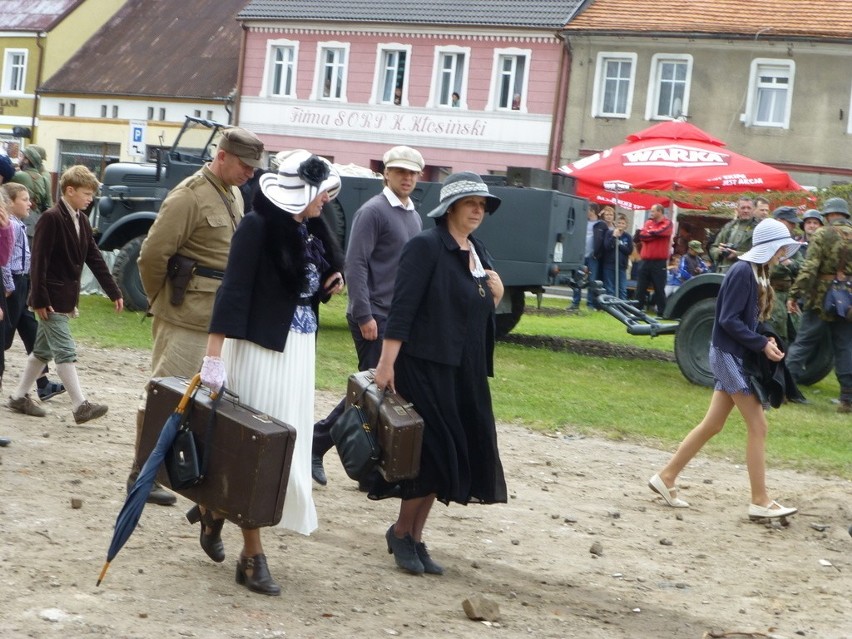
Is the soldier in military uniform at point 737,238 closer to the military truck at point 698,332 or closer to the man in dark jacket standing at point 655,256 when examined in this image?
the military truck at point 698,332

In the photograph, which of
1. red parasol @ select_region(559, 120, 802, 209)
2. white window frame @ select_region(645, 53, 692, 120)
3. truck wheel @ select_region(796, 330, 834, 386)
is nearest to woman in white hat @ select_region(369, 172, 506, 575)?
truck wheel @ select_region(796, 330, 834, 386)

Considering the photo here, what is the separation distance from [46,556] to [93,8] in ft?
147

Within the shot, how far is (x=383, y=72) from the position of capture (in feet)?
127

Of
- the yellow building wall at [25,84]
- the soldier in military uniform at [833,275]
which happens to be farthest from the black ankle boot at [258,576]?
the yellow building wall at [25,84]

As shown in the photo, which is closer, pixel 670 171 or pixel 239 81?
pixel 670 171

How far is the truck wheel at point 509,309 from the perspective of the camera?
16188 millimetres

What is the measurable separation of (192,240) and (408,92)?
32296 mm

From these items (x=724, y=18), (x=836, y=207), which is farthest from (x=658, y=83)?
(x=836, y=207)

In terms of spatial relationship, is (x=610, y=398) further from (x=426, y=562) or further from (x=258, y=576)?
(x=258, y=576)

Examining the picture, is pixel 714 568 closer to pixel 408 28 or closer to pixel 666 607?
pixel 666 607

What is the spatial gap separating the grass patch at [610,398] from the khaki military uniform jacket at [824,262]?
102 centimetres

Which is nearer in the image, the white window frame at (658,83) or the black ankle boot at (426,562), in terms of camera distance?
the black ankle boot at (426,562)

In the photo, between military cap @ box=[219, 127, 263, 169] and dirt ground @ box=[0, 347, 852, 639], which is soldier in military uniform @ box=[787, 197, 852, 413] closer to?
dirt ground @ box=[0, 347, 852, 639]

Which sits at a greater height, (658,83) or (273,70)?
(658,83)
